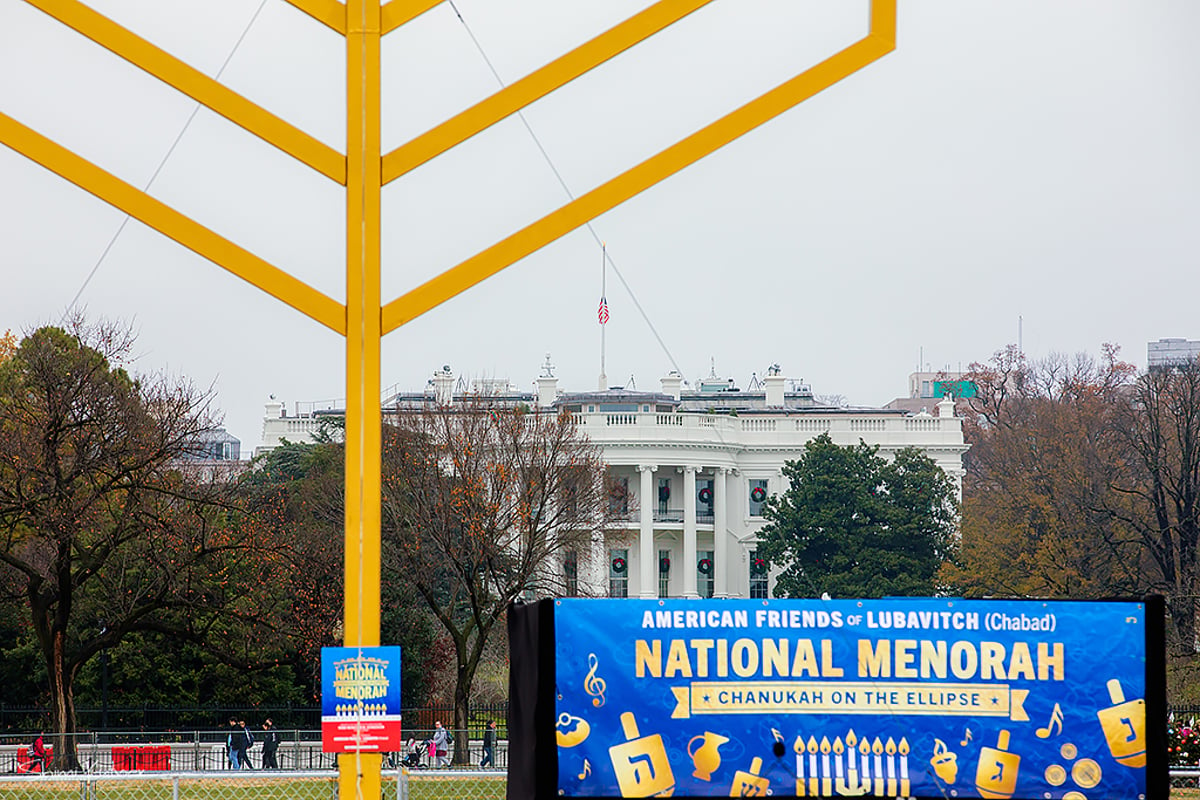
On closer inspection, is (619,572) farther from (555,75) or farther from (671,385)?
(555,75)

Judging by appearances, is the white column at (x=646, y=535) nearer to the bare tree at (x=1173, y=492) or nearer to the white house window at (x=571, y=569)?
the white house window at (x=571, y=569)

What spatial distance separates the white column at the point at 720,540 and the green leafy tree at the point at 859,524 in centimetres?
875

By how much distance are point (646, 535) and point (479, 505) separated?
37.0 m

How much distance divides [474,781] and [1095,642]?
12.7 metres

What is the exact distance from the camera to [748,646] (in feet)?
19.8

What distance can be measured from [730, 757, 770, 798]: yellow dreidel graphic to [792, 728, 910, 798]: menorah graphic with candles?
0.45ft

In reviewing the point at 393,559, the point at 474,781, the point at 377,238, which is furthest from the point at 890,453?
the point at 377,238

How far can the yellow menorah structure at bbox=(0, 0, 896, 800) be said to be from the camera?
6504mm

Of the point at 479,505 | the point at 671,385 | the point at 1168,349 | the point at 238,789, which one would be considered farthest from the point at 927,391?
the point at 238,789

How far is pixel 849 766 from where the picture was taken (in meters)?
6.04

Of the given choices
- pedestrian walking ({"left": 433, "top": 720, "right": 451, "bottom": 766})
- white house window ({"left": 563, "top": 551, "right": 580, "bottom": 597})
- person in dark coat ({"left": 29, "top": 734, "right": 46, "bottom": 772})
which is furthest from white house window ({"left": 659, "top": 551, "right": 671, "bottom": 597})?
person in dark coat ({"left": 29, "top": 734, "right": 46, "bottom": 772})

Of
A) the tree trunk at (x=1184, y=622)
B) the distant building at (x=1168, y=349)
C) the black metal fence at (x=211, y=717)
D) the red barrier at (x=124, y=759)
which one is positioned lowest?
the black metal fence at (x=211, y=717)

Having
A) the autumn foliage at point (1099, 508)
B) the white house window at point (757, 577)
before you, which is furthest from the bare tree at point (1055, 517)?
the white house window at point (757, 577)

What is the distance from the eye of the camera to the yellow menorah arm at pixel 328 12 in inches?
265
